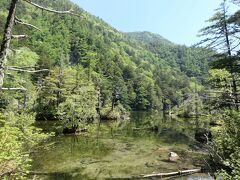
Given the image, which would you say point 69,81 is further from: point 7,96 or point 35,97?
point 7,96

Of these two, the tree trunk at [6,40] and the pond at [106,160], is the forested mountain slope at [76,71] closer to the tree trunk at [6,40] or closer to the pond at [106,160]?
the pond at [106,160]

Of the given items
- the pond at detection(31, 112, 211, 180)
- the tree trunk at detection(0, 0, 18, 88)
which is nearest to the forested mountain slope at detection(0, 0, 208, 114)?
the pond at detection(31, 112, 211, 180)

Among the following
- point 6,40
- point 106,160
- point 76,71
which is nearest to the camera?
point 6,40

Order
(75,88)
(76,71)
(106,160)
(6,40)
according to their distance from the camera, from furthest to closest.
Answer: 1. (76,71)
2. (75,88)
3. (106,160)
4. (6,40)

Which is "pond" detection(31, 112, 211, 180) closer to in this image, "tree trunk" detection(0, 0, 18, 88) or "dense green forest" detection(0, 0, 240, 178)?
"dense green forest" detection(0, 0, 240, 178)

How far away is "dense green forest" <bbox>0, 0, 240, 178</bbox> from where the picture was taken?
444 inches

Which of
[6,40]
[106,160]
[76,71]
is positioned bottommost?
[106,160]

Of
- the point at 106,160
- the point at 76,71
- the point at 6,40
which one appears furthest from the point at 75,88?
the point at 6,40

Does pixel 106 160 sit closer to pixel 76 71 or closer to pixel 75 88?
pixel 75 88

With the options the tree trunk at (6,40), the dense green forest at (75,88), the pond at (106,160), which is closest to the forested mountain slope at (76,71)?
the dense green forest at (75,88)

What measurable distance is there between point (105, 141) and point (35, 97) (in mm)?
29165

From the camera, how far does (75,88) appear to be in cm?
4969

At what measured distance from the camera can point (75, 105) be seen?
37219 millimetres

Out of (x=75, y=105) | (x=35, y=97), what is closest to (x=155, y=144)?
(x=75, y=105)
